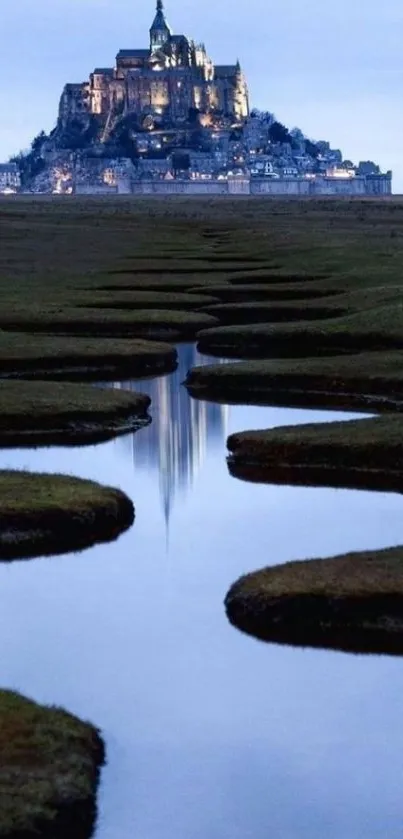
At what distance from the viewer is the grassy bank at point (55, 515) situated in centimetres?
2064

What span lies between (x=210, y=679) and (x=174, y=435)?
46.2 feet

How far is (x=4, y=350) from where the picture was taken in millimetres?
38625

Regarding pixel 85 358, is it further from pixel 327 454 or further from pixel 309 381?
pixel 327 454

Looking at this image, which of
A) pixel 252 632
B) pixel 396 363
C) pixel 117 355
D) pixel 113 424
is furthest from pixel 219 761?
pixel 117 355

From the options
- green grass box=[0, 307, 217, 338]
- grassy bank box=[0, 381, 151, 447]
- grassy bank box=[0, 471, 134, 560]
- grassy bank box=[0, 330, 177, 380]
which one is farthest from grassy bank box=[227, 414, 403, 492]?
green grass box=[0, 307, 217, 338]

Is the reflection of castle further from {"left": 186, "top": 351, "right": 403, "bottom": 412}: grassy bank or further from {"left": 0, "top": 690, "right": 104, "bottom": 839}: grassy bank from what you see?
{"left": 0, "top": 690, "right": 104, "bottom": 839}: grassy bank

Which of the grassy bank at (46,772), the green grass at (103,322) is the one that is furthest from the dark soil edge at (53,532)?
the green grass at (103,322)

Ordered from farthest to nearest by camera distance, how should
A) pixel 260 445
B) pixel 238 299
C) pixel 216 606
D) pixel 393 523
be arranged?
pixel 238 299 → pixel 260 445 → pixel 393 523 → pixel 216 606

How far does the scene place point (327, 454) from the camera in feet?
85.6

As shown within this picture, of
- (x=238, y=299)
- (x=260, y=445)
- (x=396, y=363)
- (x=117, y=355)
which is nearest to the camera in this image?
(x=260, y=445)

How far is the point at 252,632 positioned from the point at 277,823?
179 inches

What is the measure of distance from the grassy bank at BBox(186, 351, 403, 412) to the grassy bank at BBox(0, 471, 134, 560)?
9.82 metres

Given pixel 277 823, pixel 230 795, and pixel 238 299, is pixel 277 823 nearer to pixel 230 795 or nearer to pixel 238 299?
pixel 230 795

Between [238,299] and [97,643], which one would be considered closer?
[97,643]
